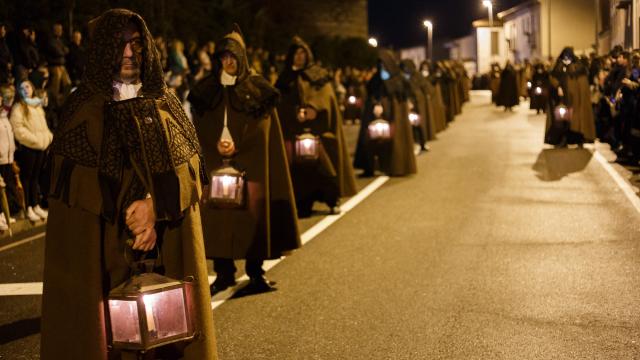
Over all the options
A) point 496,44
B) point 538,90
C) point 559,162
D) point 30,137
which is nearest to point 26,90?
point 30,137

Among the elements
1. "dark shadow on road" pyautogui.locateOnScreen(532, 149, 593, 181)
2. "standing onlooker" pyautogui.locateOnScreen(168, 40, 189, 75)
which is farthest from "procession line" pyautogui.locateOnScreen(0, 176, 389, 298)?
"standing onlooker" pyautogui.locateOnScreen(168, 40, 189, 75)

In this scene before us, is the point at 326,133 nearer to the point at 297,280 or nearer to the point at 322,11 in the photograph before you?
the point at 297,280

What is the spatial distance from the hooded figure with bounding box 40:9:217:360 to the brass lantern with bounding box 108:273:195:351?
169 millimetres

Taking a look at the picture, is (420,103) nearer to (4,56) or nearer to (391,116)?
(391,116)

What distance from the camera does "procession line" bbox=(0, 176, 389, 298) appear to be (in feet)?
27.9

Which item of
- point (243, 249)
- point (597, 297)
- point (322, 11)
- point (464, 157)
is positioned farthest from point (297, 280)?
point (322, 11)

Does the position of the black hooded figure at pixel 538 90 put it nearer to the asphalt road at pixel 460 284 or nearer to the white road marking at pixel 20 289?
the asphalt road at pixel 460 284

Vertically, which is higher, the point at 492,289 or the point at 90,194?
the point at 90,194

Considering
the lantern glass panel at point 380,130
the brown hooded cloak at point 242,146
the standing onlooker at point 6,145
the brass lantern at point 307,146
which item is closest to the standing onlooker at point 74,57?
the lantern glass panel at point 380,130

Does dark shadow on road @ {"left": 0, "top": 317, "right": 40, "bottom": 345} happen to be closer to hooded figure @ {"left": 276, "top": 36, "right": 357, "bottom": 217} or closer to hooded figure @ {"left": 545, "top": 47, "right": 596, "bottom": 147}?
hooded figure @ {"left": 276, "top": 36, "right": 357, "bottom": 217}

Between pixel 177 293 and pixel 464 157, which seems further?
pixel 464 157

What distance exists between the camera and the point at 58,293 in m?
4.90

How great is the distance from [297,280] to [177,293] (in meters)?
4.26

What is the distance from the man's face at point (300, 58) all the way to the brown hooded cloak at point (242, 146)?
3.27 m
